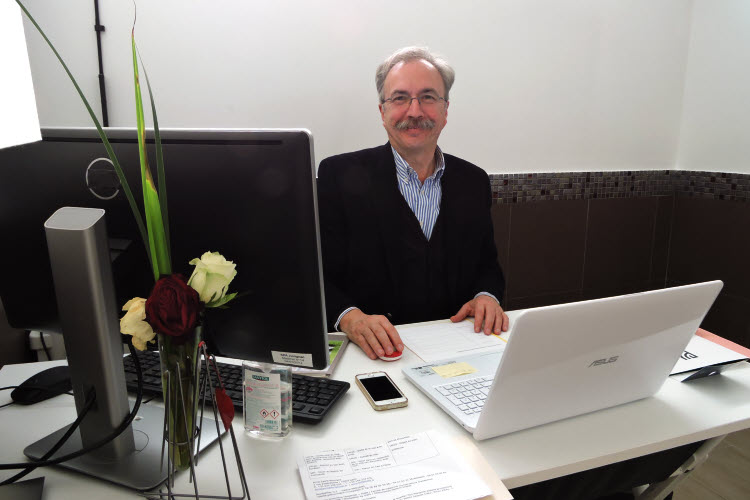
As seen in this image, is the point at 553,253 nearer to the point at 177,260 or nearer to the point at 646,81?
the point at 646,81

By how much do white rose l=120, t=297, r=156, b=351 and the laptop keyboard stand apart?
1.87 feet

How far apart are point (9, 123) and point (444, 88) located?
1.46 m

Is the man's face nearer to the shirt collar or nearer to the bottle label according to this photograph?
the shirt collar

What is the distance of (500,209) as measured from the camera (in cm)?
269

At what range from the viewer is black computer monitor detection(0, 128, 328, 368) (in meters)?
0.81

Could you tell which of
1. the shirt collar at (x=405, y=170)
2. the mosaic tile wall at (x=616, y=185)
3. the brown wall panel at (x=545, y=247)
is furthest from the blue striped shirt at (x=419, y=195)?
the brown wall panel at (x=545, y=247)

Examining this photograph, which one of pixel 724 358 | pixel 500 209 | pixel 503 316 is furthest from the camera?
pixel 500 209

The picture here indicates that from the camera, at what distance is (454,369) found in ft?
3.72

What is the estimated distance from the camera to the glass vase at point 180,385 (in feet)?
→ 2.33

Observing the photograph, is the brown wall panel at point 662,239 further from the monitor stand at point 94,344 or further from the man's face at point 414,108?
the monitor stand at point 94,344

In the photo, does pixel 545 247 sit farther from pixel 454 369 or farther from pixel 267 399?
pixel 267 399

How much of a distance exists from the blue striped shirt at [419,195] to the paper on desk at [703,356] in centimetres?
88

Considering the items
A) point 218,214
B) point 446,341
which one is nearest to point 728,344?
point 446,341

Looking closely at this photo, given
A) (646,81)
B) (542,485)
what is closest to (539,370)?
(542,485)
